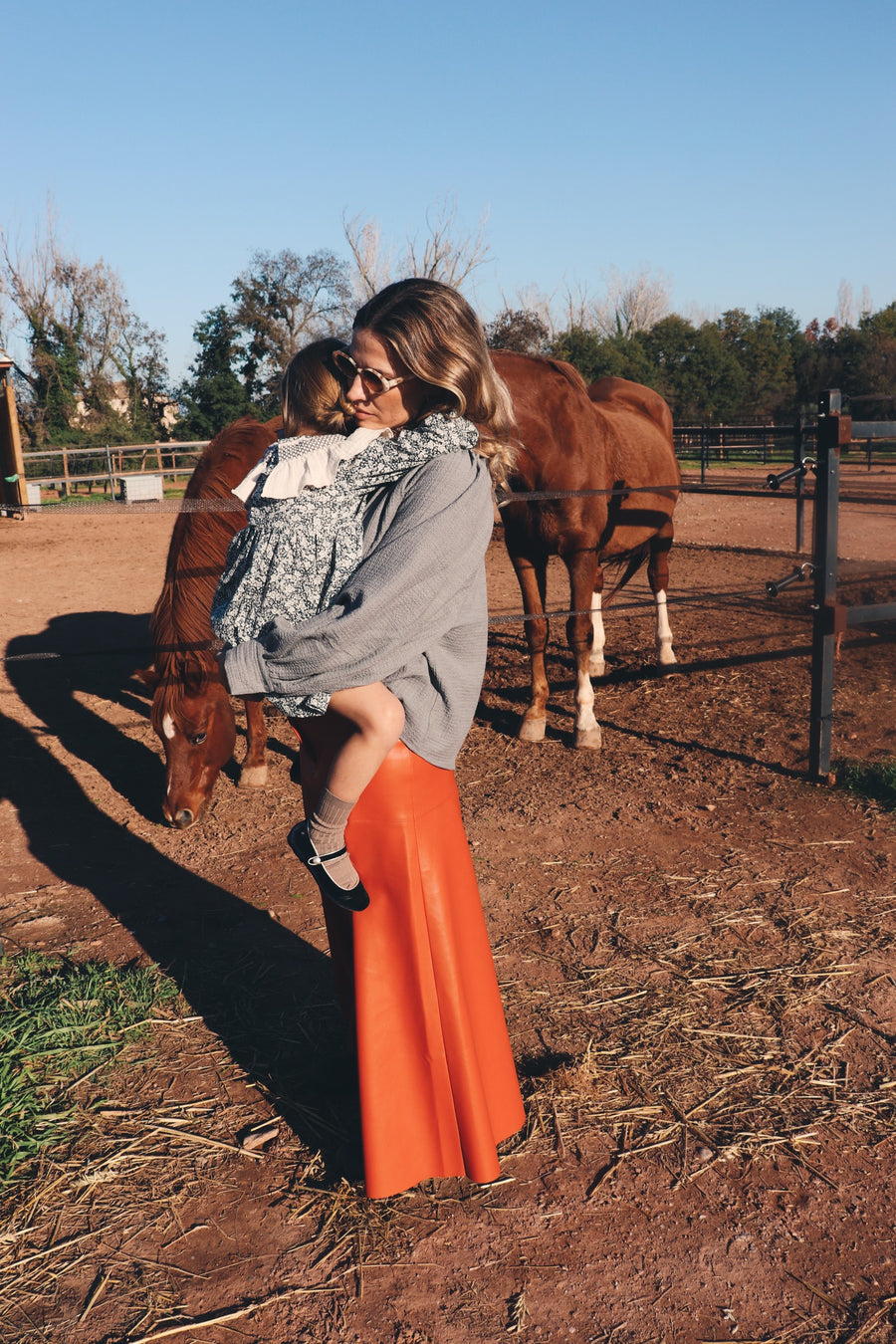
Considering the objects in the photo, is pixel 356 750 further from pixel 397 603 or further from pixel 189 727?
pixel 189 727

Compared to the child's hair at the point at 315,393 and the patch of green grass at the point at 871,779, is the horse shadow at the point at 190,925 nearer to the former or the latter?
the child's hair at the point at 315,393

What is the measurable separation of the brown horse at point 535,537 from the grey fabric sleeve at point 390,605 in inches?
80.6

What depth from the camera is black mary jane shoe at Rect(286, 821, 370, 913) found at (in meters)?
1.59

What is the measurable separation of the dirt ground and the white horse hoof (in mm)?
126

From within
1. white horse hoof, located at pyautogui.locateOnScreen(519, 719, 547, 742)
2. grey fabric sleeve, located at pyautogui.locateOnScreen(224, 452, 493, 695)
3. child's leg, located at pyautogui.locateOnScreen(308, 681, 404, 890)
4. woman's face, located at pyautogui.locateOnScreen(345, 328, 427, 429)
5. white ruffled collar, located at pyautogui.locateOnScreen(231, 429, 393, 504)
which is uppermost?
woman's face, located at pyautogui.locateOnScreen(345, 328, 427, 429)

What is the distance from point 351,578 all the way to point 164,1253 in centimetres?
131

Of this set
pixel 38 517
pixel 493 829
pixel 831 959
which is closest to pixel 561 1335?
pixel 831 959

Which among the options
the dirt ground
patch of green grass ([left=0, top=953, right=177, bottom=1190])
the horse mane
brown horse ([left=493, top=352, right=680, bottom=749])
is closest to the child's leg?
the dirt ground

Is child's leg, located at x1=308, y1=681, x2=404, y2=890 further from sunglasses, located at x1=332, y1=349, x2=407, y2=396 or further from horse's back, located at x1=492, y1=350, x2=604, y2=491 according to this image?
horse's back, located at x1=492, y1=350, x2=604, y2=491

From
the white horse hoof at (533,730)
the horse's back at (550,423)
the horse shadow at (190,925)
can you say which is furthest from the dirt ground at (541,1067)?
the horse's back at (550,423)

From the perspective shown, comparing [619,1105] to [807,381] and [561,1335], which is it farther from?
[807,381]

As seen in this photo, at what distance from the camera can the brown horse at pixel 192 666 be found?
11.3ft

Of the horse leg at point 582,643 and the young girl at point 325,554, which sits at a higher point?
the young girl at point 325,554

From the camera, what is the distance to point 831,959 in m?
2.69
